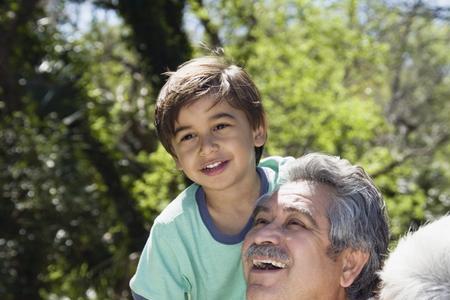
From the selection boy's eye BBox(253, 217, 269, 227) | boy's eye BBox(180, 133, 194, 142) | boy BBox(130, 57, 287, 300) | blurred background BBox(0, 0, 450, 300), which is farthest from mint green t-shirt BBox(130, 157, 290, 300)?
blurred background BBox(0, 0, 450, 300)

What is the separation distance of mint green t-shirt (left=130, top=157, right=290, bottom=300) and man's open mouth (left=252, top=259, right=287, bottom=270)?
282 millimetres

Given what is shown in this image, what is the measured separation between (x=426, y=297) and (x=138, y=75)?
1052 centimetres

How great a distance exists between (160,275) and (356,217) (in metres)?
0.69

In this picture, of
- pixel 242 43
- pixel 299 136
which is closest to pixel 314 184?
pixel 299 136

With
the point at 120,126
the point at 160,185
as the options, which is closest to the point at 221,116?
the point at 160,185

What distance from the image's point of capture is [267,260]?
7.86 feet

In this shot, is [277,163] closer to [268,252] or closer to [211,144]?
[211,144]

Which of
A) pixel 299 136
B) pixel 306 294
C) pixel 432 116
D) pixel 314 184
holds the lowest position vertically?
pixel 432 116

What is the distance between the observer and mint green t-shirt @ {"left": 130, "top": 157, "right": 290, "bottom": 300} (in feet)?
8.87

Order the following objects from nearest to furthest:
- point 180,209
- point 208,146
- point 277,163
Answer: point 208,146
point 180,209
point 277,163

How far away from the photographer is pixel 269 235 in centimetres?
245

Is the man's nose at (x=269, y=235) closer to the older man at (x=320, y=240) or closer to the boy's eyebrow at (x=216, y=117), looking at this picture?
the older man at (x=320, y=240)

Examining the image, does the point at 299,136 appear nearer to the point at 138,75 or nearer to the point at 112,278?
the point at 112,278

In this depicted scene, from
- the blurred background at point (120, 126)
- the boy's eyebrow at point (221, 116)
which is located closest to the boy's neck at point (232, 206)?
the boy's eyebrow at point (221, 116)
